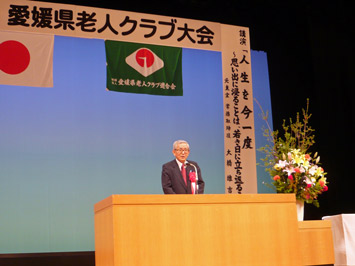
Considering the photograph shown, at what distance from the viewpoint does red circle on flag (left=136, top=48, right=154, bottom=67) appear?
17.2 feet

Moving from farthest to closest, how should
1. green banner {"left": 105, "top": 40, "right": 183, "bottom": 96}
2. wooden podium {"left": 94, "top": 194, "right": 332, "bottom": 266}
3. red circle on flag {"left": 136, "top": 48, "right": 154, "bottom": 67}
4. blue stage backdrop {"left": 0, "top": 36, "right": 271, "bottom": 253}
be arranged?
red circle on flag {"left": 136, "top": 48, "right": 154, "bottom": 67}, green banner {"left": 105, "top": 40, "right": 183, "bottom": 96}, blue stage backdrop {"left": 0, "top": 36, "right": 271, "bottom": 253}, wooden podium {"left": 94, "top": 194, "right": 332, "bottom": 266}

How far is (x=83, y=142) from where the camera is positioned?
532 cm

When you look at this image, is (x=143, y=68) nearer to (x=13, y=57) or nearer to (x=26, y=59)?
(x=26, y=59)

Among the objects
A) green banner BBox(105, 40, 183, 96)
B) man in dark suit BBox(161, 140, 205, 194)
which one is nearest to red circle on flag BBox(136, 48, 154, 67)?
A: green banner BBox(105, 40, 183, 96)

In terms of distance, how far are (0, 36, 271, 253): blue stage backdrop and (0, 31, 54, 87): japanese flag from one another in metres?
0.39

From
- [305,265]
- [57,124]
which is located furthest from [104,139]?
[305,265]

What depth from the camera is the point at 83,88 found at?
5418 mm

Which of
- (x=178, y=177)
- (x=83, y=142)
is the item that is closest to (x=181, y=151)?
(x=178, y=177)

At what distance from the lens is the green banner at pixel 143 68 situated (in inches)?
202

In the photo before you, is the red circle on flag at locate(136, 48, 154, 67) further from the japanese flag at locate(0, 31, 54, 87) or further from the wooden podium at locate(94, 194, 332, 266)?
the wooden podium at locate(94, 194, 332, 266)

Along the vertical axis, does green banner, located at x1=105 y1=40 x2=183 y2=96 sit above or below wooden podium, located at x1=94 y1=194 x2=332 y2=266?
above

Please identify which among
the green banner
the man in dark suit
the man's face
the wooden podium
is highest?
the green banner

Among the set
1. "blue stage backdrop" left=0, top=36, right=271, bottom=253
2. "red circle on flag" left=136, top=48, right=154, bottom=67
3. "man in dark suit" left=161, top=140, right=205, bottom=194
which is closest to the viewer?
"man in dark suit" left=161, top=140, right=205, bottom=194

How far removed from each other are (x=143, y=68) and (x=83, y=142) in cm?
104
